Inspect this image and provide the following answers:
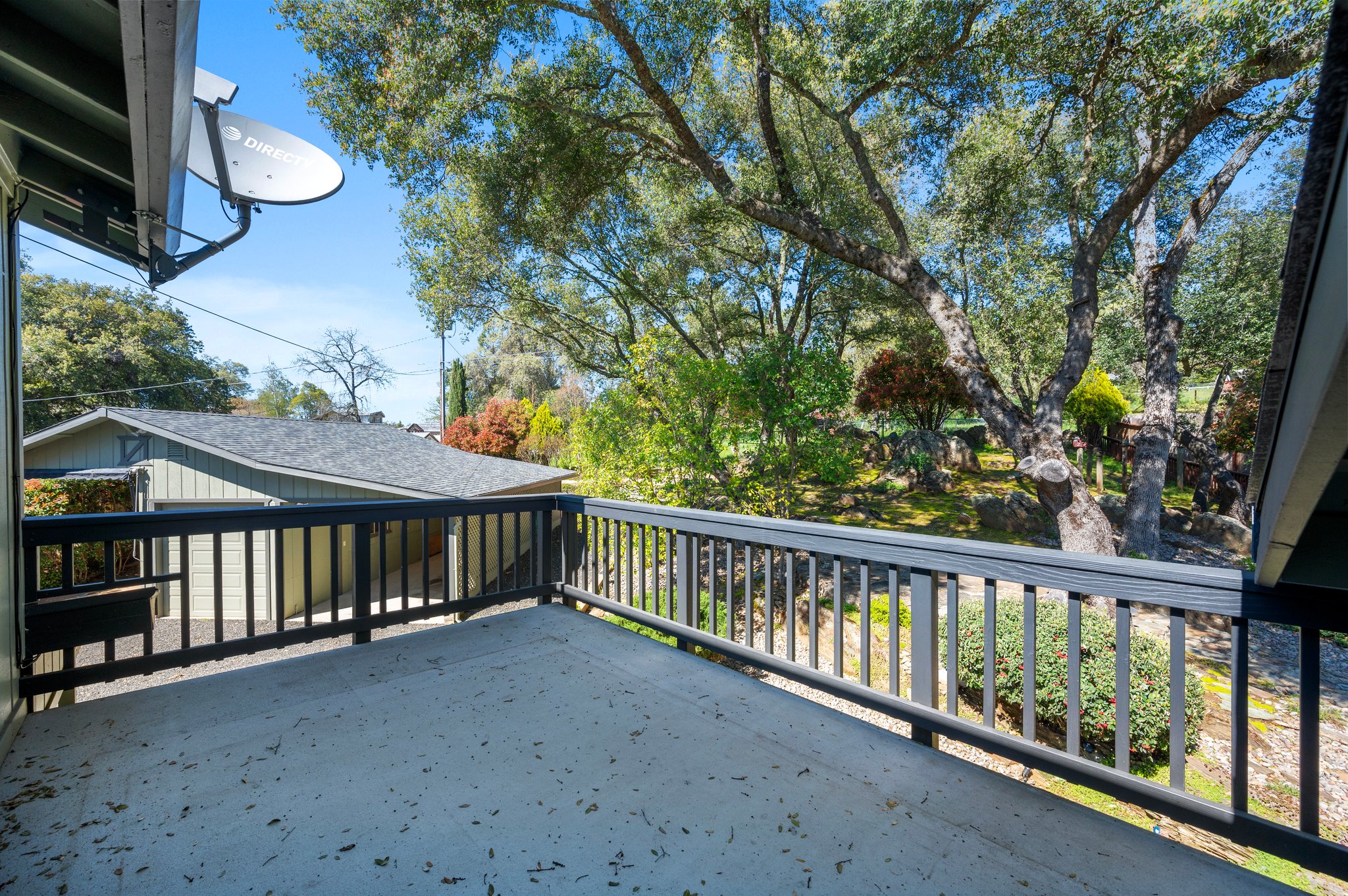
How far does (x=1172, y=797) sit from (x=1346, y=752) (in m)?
3.66

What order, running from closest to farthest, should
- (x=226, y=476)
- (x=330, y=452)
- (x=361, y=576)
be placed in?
(x=361, y=576) < (x=226, y=476) < (x=330, y=452)

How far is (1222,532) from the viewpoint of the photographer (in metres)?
7.99

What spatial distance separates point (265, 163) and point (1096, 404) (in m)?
12.9

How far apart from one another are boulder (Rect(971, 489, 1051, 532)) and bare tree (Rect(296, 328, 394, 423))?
24134 millimetres

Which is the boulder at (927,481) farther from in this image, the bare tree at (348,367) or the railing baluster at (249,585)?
the bare tree at (348,367)

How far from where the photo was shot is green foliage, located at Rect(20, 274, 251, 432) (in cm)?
1650

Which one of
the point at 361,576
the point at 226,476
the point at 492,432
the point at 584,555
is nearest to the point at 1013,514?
the point at 584,555

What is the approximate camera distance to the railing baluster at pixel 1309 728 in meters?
1.39

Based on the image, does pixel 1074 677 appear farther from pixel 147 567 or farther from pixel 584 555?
pixel 147 567

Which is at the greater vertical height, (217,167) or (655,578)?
(217,167)

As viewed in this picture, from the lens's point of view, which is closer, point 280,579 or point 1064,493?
point 280,579

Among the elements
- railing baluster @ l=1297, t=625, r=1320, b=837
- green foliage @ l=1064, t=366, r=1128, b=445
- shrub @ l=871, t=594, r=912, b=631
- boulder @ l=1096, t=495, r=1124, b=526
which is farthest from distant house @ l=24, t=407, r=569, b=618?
green foliage @ l=1064, t=366, r=1128, b=445

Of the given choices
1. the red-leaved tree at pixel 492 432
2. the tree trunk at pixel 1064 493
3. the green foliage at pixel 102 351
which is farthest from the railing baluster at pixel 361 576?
the green foliage at pixel 102 351

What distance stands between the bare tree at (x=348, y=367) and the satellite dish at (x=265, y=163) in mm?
23809
